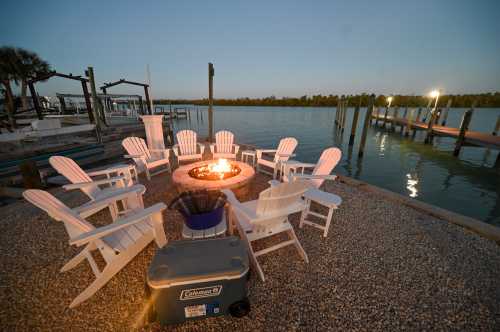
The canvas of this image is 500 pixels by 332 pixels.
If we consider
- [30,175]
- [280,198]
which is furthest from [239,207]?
[30,175]

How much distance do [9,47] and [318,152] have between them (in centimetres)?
3400

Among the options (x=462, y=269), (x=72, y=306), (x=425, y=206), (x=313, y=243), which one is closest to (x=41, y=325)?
→ (x=72, y=306)

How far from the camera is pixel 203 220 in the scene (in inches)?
92.7

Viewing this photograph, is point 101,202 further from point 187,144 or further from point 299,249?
point 187,144

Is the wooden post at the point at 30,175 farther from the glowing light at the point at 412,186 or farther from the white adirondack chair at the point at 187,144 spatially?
the glowing light at the point at 412,186

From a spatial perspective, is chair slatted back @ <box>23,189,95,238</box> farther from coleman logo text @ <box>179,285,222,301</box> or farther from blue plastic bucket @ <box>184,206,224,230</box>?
coleman logo text @ <box>179,285,222,301</box>

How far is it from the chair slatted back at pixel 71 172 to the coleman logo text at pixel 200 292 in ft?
7.51

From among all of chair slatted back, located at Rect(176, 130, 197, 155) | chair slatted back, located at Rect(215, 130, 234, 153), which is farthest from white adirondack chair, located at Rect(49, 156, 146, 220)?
chair slatted back, located at Rect(215, 130, 234, 153)

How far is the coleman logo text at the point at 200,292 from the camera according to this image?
60.8 inches

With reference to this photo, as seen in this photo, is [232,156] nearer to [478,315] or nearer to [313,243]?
[313,243]

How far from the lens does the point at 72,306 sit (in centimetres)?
179

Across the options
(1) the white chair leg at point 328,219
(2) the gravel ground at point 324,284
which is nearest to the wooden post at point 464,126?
(2) the gravel ground at point 324,284

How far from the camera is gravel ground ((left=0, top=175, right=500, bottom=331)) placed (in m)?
1.70

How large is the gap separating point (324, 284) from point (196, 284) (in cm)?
140
